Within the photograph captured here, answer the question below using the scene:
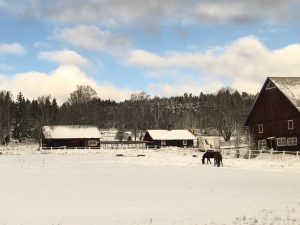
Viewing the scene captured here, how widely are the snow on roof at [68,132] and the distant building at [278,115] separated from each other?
3840cm

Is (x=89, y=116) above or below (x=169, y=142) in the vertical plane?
above

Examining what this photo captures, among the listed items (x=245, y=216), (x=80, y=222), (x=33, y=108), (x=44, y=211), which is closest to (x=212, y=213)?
(x=245, y=216)

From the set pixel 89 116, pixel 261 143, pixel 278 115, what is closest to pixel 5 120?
pixel 89 116

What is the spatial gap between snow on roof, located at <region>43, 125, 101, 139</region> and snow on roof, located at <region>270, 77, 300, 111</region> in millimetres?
43456

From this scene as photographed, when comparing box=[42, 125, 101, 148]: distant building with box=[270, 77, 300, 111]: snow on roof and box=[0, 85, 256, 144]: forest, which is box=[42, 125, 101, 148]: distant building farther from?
box=[270, 77, 300, 111]: snow on roof

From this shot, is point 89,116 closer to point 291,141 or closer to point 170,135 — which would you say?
point 170,135

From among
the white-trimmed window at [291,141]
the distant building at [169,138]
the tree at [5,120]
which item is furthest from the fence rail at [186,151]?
the tree at [5,120]

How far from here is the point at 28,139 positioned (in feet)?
400

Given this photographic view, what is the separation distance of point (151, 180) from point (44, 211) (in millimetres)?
11090

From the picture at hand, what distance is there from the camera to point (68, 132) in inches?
3733

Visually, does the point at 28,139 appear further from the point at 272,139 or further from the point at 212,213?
the point at 212,213

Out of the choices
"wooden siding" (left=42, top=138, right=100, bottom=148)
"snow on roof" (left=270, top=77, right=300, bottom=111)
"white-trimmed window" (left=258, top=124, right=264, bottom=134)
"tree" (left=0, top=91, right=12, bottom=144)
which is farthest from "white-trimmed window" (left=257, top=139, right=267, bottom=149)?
"tree" (left=0, top=91, right=12, bottom=144)

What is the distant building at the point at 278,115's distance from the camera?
59000mm

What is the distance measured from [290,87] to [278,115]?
13.3 feet
